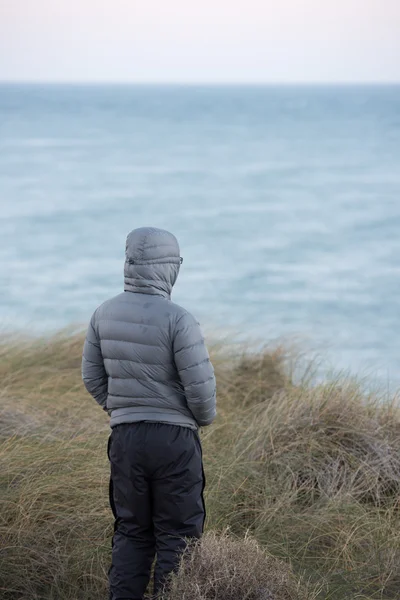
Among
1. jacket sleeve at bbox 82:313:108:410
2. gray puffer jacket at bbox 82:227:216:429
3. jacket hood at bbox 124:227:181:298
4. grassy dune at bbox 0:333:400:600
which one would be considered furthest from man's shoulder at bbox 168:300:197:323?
grassy dune at bbox 0:333:400:600

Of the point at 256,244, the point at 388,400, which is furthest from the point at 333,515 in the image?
the point at 256,244

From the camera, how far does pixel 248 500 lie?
16.4 ft

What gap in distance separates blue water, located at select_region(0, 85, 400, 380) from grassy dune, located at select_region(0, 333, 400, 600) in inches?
81.7

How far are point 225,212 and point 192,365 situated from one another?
1666 inches

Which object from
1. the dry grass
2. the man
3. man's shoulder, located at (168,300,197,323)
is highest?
man's shoulder, located at (168,300,197,323)

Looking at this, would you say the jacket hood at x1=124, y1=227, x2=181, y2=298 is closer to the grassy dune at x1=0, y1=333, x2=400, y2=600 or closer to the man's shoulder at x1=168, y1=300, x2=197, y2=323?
the man's shoulder at x1=168, y1=300, x2=197, y2=323

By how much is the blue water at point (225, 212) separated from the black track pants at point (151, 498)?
14.0ft

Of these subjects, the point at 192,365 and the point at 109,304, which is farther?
the point at 109,304

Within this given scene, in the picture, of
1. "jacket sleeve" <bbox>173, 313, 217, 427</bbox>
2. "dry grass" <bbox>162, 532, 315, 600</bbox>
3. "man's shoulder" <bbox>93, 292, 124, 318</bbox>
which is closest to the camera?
"dry grass" <bbox>162, 532, 315, 600</bbox>

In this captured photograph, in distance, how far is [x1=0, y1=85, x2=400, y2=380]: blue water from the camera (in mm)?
23859

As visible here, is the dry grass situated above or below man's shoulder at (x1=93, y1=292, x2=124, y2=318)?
below

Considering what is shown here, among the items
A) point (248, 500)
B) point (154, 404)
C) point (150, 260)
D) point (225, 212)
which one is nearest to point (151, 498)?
point (154, 404)

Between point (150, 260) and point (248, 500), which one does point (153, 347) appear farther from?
point (248, 500)

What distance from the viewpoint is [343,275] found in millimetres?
29266
